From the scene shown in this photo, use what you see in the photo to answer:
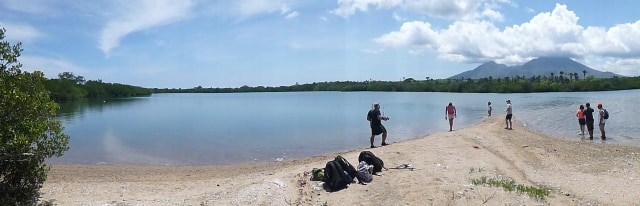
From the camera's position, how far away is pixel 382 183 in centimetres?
1009

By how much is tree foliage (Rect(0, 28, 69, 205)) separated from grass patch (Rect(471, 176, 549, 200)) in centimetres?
871

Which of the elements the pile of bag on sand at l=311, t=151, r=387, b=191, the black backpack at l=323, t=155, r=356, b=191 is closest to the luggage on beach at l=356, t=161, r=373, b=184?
the pile of bag on sand at l=311, t=151, r=387, b=191

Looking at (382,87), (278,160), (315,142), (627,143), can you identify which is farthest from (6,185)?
(382,87)

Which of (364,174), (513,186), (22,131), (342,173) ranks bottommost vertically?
(513,186)

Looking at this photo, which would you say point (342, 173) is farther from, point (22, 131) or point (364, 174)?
point (22, 131)

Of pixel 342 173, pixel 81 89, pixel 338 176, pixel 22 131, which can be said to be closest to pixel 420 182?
pixel 342 173

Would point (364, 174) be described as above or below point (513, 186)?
above

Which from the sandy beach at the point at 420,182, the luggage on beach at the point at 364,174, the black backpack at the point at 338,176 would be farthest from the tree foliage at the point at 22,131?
the luggage on beach at the point at 364,174

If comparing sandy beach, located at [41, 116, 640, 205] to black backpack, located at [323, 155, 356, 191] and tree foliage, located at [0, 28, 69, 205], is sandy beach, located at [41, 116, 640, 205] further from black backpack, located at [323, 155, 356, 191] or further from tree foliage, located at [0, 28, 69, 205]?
tree foliage, located at [0, 28, 69, 205]

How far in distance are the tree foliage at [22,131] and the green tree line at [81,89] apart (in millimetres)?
98550

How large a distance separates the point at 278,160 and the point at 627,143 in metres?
15.9

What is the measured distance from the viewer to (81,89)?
12900 cm

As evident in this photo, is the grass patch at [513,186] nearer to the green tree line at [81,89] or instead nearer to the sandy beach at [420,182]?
the sandy beach at [420,182]

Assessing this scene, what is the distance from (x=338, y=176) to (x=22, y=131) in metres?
6.07
